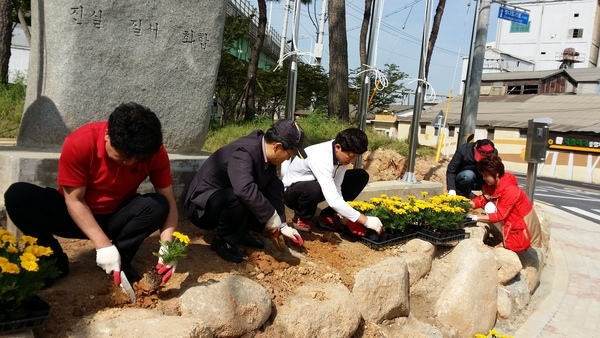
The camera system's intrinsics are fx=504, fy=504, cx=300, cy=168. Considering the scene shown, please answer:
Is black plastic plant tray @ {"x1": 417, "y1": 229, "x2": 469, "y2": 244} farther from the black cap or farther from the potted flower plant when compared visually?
the potted flower plant

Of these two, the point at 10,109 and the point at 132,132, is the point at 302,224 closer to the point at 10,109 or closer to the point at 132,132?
the point at 132,132

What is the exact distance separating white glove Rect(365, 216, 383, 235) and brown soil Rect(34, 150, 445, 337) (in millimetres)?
207

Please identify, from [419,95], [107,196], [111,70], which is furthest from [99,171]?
[419,95]

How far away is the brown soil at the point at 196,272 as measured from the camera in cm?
240

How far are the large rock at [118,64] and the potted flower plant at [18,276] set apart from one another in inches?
73.8

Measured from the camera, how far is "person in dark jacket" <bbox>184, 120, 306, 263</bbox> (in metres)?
3.12

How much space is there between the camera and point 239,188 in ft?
10.1

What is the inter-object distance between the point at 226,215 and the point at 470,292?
2429mm

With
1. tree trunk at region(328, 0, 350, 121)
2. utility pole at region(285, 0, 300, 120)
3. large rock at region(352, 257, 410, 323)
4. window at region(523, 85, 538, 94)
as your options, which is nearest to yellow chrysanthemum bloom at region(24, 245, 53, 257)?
large rock at region(352, 257, 410, 323)

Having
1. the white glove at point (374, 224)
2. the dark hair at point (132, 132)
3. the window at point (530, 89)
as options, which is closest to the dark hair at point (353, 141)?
the white glove at point (374, 224)

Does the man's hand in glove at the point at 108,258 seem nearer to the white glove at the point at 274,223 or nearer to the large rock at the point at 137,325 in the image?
the large rock at the point at 137,325

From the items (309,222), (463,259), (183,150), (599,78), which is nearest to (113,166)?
(183,150)

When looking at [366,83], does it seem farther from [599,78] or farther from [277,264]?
[599,78]

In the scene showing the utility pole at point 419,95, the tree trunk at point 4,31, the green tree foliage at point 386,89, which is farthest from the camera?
the green tree foliage at point 386,89
